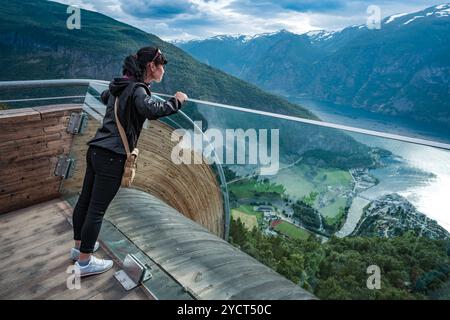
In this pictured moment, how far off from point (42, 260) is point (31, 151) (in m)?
1.05

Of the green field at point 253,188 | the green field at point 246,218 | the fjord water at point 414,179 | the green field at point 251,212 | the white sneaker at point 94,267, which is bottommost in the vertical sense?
the green field at point 246,218

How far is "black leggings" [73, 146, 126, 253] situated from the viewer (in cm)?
182

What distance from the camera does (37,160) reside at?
2.83 meters

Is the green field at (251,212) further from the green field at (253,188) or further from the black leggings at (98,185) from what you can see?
the black leggings at (98,185)

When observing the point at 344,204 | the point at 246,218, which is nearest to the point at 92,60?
the point at 246,218

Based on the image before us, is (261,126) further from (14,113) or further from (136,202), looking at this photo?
(14,113)

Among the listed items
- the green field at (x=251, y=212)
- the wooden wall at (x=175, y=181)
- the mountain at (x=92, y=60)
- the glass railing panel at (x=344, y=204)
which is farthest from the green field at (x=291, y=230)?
the mountain at (x=92, y=60)

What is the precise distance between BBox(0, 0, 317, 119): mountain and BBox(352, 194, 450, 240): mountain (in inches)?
3452

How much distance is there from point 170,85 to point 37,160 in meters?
93.6

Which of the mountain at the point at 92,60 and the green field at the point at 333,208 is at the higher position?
the mountain at the point at 92,60

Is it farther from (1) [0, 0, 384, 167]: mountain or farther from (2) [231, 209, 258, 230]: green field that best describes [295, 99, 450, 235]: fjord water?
(1) [0, 0, 384, 167]: mountain

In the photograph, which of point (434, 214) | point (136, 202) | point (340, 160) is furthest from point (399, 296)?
point (136, 202)

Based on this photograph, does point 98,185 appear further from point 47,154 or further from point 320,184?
point 320,184

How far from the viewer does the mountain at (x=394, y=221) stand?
1.81m
